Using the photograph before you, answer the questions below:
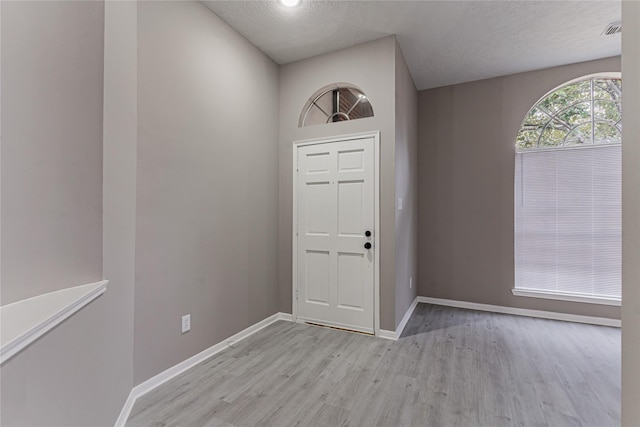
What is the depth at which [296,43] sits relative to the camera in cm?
309

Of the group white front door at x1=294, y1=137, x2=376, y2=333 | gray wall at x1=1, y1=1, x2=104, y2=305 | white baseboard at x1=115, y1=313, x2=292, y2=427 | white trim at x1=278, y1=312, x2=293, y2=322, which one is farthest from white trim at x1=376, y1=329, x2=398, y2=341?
gray wall at x1=1, y1=1, x2=104, y2=305

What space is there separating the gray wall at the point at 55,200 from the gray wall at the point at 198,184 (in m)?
0.50

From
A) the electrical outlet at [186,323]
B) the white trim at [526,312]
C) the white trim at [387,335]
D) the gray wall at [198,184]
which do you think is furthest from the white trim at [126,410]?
the white trim at [526,312]

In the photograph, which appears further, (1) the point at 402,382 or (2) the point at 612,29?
(2) the point at 612,29

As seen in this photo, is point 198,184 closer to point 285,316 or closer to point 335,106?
point 335,106

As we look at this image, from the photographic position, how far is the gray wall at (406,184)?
308 cm

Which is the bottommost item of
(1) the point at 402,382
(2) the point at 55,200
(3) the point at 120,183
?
(1) the point at 402,382

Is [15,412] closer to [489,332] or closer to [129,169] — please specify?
Answer: [129,169]

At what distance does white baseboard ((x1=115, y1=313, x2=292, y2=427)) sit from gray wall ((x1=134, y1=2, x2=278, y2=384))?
0.16ft

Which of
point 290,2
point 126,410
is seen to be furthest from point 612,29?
point 126,410

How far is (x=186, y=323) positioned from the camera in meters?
2.33

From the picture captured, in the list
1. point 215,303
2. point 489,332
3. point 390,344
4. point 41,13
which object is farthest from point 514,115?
point 41,13

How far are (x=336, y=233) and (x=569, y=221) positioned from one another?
2.87 metres

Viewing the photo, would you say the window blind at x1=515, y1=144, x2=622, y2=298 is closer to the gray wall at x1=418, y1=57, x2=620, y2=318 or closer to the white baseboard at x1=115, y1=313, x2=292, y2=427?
the gray wall at x1=418, y1=57, x2=620, y2=318
